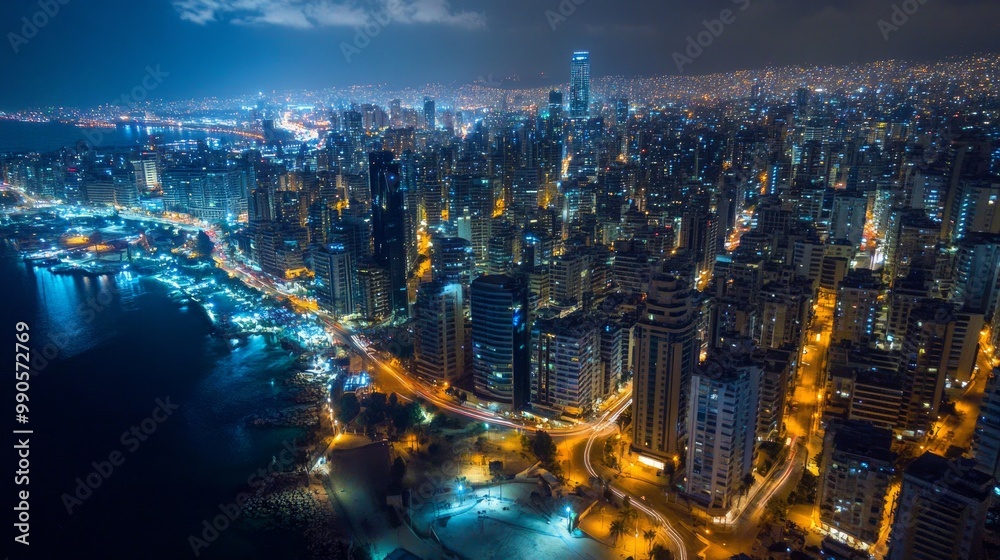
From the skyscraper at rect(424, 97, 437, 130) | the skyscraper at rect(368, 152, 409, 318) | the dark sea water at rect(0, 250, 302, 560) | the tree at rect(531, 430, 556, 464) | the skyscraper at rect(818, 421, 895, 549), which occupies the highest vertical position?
the skyscraper at rect(424, 97, 437, 130)

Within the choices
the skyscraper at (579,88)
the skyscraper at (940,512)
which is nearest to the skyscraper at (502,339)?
the skyscraper at (940,512)

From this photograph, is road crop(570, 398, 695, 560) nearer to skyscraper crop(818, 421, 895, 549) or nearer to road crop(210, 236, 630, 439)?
road crop(210, 236, 630, 439)

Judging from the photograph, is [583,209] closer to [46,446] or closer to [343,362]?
[343,362]

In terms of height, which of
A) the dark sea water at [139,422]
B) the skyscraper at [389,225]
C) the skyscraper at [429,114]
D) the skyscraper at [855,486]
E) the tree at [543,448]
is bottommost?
the dark sea water at [139,422]

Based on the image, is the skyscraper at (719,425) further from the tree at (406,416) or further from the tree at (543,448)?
the tree at (406,416)

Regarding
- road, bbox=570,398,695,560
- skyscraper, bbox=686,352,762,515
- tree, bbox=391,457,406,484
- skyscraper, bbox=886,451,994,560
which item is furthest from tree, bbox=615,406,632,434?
skyscraper, bbox=886,451,994,560

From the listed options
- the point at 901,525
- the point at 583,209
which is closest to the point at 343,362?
the point at 901,525

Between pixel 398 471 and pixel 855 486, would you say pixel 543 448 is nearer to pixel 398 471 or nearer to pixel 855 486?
pixel 398 471
